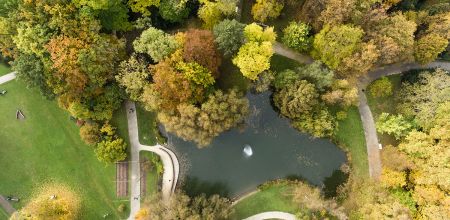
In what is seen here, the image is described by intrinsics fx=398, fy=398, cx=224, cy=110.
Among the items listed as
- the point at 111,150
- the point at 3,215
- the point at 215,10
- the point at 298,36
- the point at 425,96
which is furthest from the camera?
the point at 3,215

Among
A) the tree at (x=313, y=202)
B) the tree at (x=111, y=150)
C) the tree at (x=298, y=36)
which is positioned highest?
the tree at (x=298, y=36)

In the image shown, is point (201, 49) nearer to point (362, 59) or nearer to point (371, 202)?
point (362, 59)

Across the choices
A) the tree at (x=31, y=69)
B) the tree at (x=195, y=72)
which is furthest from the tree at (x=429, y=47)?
the tree at (x=31, y=69)

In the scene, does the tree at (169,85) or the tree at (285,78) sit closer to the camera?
the tree at (169,85)

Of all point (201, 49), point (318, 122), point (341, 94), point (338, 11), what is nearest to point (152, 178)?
point (201, 49)

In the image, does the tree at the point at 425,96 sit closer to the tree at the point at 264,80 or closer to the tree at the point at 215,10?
the tree at the point at 264,80

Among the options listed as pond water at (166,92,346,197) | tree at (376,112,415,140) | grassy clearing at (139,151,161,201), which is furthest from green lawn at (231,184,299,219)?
tree at (376,112,415,140)

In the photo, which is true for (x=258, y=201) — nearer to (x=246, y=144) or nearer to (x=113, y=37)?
(x=246, y=144)
